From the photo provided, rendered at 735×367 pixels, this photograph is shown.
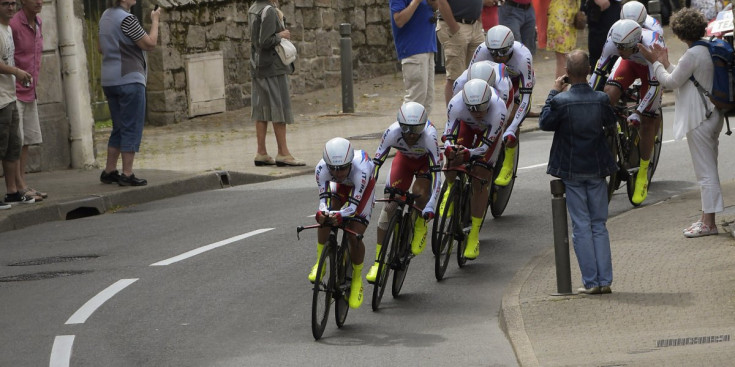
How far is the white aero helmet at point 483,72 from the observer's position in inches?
453

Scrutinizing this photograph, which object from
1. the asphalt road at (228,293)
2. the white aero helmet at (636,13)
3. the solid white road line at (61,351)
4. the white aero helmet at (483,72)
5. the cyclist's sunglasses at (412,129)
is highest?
the white aero helmet at (636,13)

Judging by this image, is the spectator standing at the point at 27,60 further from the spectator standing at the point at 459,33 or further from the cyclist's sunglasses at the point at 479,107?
the cyclist's sunglasses at the point at 479,107

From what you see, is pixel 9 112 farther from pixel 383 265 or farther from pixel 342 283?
pixel 342 283

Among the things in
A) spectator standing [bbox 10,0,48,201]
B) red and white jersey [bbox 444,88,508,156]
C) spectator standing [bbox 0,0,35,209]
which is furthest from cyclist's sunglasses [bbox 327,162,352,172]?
spectator standing [bbox 10,0,48,201]

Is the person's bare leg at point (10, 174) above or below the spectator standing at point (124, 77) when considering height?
below

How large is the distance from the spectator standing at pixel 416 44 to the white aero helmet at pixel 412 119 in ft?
22.7

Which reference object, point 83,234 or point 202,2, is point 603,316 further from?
point 202,2

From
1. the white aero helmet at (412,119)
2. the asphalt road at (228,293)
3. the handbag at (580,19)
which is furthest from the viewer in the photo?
the handbag at (580,19)

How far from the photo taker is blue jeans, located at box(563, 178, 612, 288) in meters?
9.41

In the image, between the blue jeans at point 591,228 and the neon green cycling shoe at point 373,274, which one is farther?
the neon green cycling shoe at point 373,274

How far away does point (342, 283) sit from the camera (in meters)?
9.33

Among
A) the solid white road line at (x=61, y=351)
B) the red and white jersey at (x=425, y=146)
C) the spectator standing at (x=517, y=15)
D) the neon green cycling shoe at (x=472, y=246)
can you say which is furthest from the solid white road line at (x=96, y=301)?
the spectator standing at (x=517, y=15)

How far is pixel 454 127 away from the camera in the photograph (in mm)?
11078

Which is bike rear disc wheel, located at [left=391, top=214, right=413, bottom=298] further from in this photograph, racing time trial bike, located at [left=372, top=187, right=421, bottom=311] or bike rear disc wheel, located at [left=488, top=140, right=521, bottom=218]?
bike rear disc wheel, located at [left=488, top=140, right=521, bottom=218]
